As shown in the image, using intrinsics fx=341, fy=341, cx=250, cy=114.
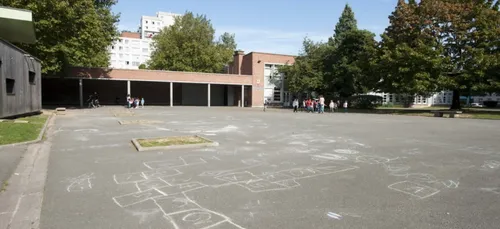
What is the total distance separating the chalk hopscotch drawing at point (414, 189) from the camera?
5.21 m

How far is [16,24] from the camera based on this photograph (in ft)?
54.3

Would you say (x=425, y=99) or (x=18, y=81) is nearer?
(x=18, y=81)

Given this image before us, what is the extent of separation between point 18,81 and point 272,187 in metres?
17.1

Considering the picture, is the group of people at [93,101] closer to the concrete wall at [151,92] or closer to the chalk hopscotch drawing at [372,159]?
the concrete wall at [151,92]

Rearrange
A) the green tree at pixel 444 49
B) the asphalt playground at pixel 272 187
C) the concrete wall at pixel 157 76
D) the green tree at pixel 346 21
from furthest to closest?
1. the green tree at pixel 346 21
2. the concrete wall at pixel 157 76
3. the green tree at pixel 444 49
4. the asphalt playground at pixel 272 187

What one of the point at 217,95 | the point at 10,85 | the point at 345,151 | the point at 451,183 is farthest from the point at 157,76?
the point at 451,183

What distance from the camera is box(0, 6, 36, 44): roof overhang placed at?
1536cm

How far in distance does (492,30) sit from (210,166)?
30.1 m

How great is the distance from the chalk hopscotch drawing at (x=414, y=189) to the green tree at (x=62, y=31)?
27827mm

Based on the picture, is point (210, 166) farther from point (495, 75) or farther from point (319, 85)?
point (319, 85)

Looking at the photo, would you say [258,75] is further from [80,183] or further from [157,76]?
[80,183]

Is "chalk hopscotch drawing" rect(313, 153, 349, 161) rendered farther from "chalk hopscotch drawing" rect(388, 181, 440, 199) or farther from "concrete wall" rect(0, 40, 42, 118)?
"concrete wall" rect(0, 40, 42, 118)

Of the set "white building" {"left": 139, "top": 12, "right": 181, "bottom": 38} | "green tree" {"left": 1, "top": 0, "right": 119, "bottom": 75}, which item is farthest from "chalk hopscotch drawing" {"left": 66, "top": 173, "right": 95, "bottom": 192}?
"white building" {"left": 139, "top": 12, "right": 181, "bottom": 38}

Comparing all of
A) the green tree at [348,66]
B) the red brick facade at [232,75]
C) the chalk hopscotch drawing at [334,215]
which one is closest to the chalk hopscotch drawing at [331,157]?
the chalk hopscotch drawing at [334,215]
